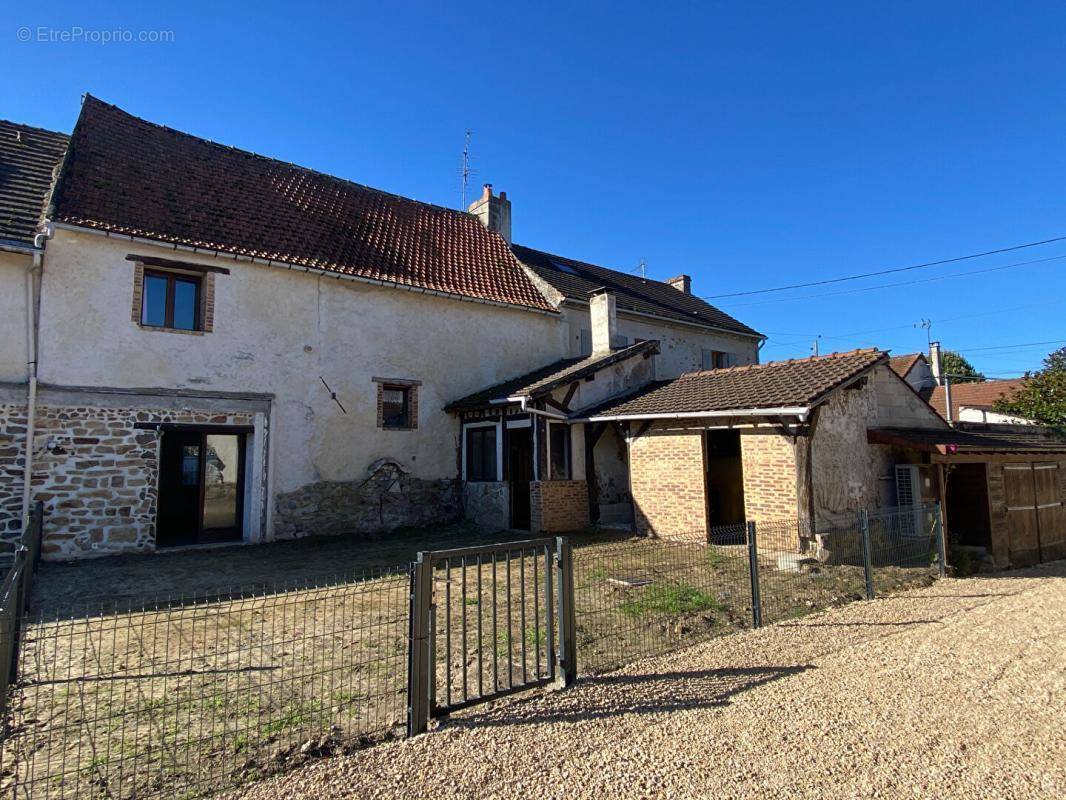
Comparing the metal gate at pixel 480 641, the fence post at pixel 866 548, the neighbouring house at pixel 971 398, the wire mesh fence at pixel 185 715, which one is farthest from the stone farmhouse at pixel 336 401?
the neighbouring house at pixel 971 398

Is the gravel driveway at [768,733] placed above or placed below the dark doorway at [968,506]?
below

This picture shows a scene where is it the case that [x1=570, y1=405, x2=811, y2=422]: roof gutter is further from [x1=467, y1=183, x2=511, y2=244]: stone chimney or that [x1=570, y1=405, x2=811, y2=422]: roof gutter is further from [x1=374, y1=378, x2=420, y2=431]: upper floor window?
[x1=467, y1=183, x2=511, y2=244]: stone chimney

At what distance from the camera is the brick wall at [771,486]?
9.56 m

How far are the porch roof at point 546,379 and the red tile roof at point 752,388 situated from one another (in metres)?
0.93

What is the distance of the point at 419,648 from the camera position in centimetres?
413

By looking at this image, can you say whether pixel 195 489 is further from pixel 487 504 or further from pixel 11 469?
pixel 487 504

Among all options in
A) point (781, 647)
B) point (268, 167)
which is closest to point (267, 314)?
point (268, 167)

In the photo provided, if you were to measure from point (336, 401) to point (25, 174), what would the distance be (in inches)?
291

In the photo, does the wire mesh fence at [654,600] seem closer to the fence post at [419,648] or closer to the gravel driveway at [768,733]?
the gravel driveway at [768,733]

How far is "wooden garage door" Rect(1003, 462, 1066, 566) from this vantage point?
1138cm

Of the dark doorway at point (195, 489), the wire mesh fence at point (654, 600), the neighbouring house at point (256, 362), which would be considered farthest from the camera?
the dark doorway at point (195, 489)

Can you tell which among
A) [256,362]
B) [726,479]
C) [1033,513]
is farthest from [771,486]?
[256,362]

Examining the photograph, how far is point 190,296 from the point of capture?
12117 millimetres

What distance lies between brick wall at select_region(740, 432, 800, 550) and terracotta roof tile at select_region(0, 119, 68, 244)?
506 inches
